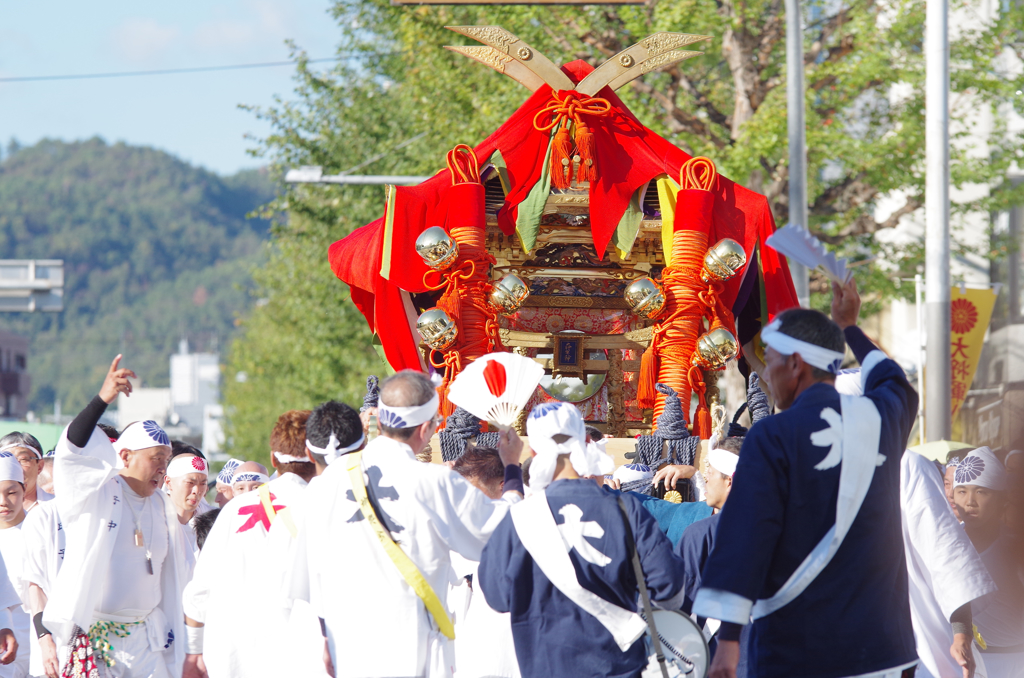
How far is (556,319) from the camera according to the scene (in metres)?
9.82

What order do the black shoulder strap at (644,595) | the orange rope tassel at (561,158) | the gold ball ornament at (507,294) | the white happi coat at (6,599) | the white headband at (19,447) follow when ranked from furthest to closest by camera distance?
the orange rope tassel at (561,158)
the gold ball ornament at (507,294)
the white headband at (19,447)
the white happi coat at (6,599)
the black shoulder strap at (644,595)

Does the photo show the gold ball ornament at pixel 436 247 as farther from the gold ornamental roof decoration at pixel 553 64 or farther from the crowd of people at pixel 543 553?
the crowd of people at pixel 543 553

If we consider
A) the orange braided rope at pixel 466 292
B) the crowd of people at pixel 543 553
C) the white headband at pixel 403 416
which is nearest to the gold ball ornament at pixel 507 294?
the orange braided rope at pixel 466 292

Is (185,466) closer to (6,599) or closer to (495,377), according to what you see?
(6,599)

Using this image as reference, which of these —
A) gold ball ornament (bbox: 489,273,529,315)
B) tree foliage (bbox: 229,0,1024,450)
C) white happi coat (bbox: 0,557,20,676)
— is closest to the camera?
white happi coat (bbox: 0,557,20,676)

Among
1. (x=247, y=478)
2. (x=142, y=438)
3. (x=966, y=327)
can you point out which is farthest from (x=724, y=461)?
(x=966, y=327)

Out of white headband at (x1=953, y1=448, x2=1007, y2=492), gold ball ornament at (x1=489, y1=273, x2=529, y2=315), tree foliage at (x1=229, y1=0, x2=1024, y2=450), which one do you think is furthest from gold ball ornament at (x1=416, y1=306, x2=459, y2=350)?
tree foliage at (x1=229, y1=0, x2=1024, y2=450)

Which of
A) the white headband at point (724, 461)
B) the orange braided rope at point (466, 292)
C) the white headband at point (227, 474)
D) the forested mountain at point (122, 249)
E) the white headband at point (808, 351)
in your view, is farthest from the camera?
the forested mountain at point (122, 249)

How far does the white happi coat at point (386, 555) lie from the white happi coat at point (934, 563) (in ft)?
5.71

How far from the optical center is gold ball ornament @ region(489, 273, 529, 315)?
325 inches

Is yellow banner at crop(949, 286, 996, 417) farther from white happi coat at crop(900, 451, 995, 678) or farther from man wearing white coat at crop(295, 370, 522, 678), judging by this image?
man wearing white coat at crop(295, 370, 522, 678)

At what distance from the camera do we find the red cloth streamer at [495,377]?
14.7 feet

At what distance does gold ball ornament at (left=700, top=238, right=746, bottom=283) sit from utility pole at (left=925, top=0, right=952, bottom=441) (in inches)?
132

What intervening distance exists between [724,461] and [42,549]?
350 centimetres
